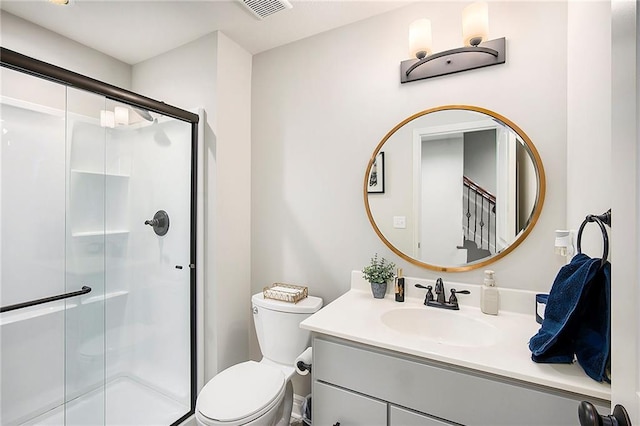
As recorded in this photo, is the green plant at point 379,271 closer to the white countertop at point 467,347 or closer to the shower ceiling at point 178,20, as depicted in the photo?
the white countertop at point 467,347

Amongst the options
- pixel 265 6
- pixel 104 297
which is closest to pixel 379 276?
pixel 265 6

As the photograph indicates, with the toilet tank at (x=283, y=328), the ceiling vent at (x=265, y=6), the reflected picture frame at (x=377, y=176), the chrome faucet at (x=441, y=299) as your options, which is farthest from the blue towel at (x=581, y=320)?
the ceiling vent at (x=265, y=6)

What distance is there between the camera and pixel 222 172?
6.09 feet

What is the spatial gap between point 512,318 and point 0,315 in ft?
8.23

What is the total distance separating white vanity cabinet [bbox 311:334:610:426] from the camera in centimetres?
87

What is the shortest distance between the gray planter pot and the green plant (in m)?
0.02

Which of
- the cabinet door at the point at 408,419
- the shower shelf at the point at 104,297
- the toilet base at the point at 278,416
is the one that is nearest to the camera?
the cabinet door at the point at 408,419

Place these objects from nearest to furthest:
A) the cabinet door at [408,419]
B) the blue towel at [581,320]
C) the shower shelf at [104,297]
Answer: the blue towel at [581,320]
the cabinet door at [408,419]
the shower shelf at [104,297]

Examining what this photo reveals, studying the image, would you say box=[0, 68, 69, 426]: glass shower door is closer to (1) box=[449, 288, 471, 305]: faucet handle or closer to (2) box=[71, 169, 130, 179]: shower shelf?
(2) box=[71, 169, 130, 179]: shower shelf

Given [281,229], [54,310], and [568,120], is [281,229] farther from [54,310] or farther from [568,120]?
[568,120]

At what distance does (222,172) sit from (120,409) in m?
1.53

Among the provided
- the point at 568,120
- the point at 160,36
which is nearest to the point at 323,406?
the point at 568,120

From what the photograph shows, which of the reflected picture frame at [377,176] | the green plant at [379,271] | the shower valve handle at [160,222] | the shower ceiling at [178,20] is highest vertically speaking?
the shower ceiling at [178,20]

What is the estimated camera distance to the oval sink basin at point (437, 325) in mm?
1296
